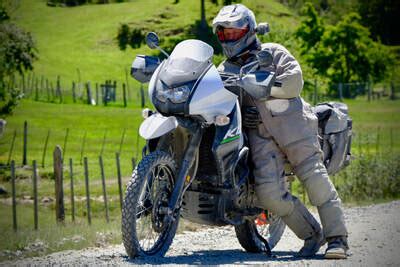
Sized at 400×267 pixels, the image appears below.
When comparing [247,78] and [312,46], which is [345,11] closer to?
[312,46]

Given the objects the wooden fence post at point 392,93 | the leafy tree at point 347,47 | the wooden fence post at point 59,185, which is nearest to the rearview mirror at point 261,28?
the wooden fence post at point 59,185

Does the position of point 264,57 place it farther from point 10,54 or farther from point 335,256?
point 10,54

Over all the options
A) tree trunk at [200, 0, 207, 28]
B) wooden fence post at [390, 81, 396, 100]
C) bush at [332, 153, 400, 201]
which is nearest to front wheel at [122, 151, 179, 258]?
bush at [332, 153, 400, 201]

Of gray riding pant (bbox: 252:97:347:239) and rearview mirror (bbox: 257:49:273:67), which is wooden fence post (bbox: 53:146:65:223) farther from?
rearview mirror (bbox: 257:49:273:67)

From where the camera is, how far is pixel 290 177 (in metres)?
10.2

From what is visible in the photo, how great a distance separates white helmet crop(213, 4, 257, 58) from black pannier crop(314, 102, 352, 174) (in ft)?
4.41

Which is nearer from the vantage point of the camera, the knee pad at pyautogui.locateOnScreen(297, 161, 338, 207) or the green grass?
the knee pad at pyautogui.locateOnScreen(297, 161, 338, 207)

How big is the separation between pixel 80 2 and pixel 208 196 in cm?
6192

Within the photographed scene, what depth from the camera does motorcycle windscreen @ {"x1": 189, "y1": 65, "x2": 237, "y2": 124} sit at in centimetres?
848

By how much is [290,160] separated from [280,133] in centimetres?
32

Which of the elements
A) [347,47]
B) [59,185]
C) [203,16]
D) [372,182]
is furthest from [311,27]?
[59,185]

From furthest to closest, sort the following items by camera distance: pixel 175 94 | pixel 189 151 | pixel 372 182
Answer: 1. pixel 372 182
2. pixel 189 151
3. pixel 175 94

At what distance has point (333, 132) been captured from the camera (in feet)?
34.1

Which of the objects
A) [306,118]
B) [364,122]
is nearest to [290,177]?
[306,118]
